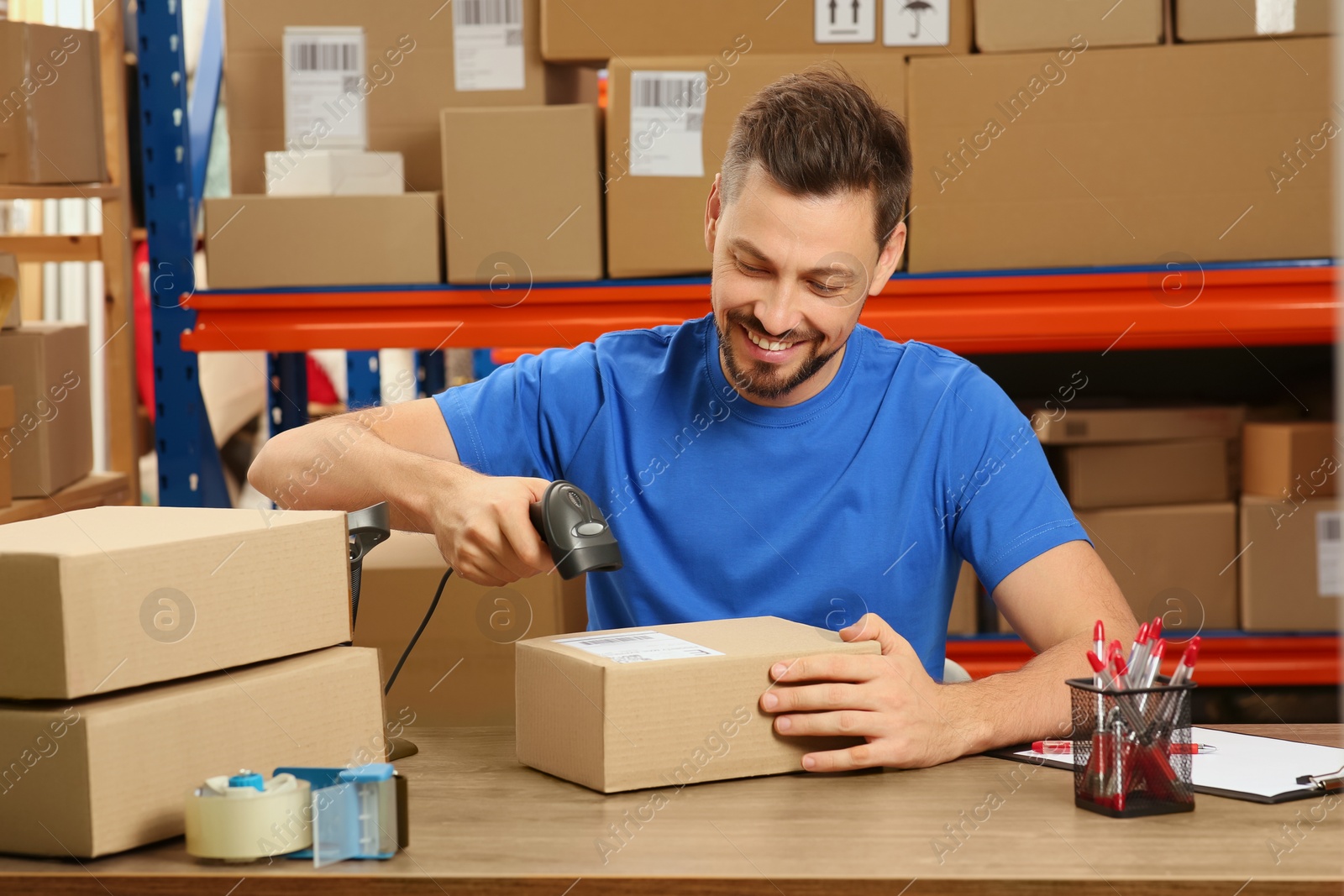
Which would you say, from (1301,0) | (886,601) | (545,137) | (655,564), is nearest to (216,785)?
(655,564)

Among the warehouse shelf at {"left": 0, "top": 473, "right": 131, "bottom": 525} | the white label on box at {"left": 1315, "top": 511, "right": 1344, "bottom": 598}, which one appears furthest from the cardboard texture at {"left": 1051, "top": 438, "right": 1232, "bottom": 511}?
the warehouse shelf at {"left": 0, "top": 473, "right": 131, "bottom": 525}

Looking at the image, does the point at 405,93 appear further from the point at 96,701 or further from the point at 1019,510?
the point at 96,701

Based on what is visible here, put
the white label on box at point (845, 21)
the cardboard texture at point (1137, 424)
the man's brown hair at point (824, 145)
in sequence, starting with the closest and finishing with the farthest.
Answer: the man's brown hair at point (824, 145), the white label on box at point (845, 21), the cardboard texture at point (1137, 424)

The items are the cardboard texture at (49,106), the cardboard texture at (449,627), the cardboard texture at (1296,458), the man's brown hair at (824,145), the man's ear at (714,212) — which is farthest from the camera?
the cardboard texture at (1296,458)

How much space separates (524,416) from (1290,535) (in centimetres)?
145

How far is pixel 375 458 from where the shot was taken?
133cm

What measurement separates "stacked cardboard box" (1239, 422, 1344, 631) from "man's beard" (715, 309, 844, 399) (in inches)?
45.5

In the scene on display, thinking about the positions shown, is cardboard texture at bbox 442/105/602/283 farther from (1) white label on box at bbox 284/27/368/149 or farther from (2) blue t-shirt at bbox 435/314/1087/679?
(2) blue t-shirt at bbox 435/314/1087/679

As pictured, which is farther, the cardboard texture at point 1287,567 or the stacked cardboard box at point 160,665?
the cardboard texture at point 1287,567

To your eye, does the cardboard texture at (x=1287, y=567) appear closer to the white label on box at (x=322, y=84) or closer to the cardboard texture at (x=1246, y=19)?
the cardboard texture at (x=1246, y=19)

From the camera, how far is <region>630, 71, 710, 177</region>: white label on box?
1.97 meters

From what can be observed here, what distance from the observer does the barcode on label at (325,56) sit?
6.66ft

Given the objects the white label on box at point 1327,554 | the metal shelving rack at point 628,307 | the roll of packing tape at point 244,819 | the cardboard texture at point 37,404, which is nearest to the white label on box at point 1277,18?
the metal shelving rack at point 628,307

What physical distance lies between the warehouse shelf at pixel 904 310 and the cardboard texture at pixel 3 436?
0.92ft
